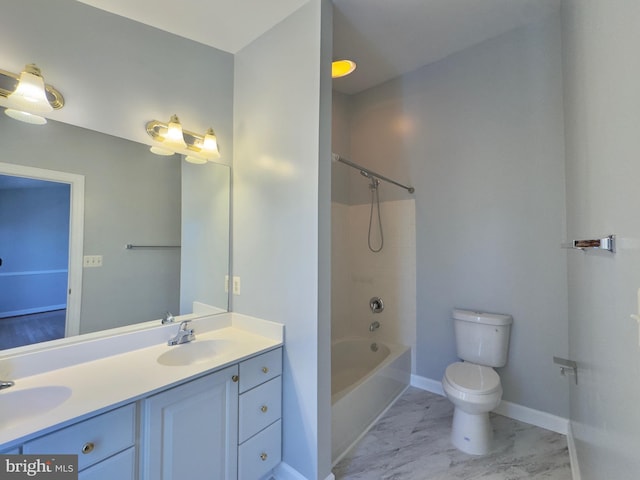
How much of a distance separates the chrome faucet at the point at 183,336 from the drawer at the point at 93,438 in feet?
1.89

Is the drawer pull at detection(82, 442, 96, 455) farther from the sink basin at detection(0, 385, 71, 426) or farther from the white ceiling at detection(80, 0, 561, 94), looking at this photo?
the white ceiling at detection(80, 0, 561, 94)

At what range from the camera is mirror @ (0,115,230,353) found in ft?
4.24

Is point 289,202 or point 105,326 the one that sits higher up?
point 289,202

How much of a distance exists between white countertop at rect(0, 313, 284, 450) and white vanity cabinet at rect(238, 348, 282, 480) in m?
0.10

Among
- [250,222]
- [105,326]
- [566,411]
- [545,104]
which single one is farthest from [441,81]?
[105,326]

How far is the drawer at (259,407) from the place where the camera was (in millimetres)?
1433

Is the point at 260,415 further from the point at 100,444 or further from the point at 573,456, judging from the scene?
the point at 573,456

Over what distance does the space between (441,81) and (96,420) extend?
3.15 m

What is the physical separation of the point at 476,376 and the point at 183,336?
1.94m

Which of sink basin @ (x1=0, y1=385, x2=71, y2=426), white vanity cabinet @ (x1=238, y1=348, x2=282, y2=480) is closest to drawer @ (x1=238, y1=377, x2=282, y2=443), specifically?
white vanity cabinet @ (x1=238, y1=348, x2=282, y2=480)

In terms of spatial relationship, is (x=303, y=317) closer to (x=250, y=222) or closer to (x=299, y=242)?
(x=299, y=242)

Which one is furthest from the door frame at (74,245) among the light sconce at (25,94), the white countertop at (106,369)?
the light sconce at (25,94)

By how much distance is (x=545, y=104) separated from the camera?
6.53 feet

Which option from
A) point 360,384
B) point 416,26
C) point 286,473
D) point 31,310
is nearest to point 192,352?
point 31,310
